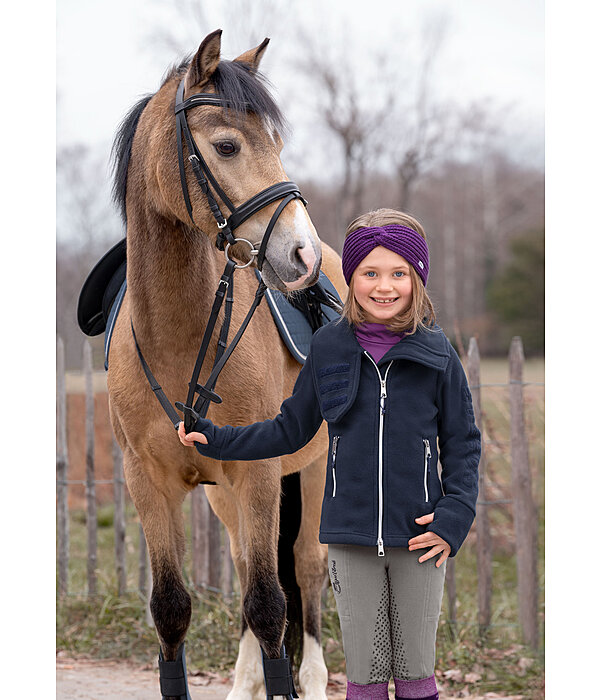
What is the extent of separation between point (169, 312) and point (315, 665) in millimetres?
1841

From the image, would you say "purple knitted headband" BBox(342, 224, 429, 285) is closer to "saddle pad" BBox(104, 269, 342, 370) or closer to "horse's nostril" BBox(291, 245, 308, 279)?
"horse's nostril" BBox(291, 245, 308, 279)

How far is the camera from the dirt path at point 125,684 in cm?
349

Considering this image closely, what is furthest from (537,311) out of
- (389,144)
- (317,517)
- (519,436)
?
(317,517)

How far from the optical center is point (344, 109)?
987 cm

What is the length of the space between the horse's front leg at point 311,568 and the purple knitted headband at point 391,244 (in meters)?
1.64

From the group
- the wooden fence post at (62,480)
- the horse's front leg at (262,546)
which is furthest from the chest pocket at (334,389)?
the wooden fence post at (62,480)

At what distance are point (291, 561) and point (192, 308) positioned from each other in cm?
153

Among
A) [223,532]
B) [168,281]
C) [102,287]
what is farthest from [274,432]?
[223,532]

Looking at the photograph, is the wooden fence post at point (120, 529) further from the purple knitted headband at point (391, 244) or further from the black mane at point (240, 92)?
the purple knitted headband at point (391, 244)

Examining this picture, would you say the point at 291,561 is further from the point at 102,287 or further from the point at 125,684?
the point at 102,287

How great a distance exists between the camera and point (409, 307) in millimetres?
1960

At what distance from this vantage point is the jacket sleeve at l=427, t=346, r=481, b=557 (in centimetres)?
182
